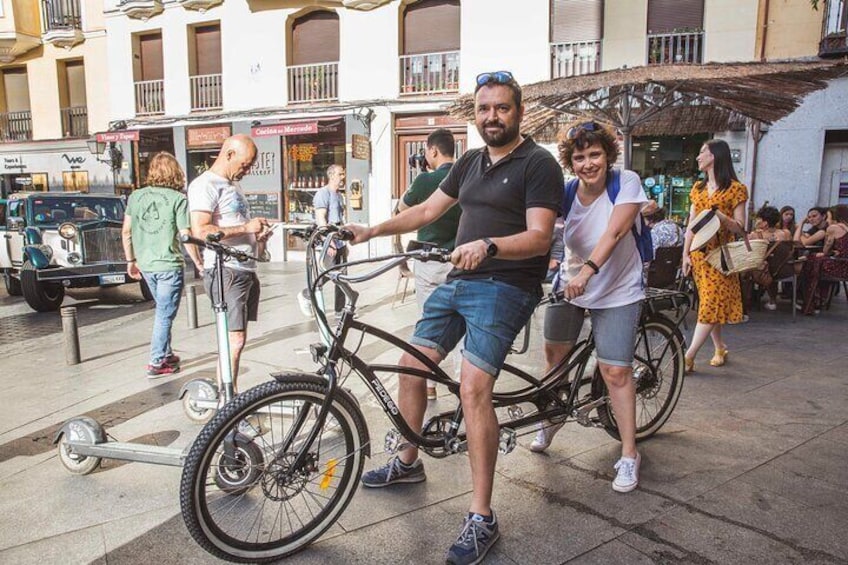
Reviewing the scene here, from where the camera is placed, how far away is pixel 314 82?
16.9 meters

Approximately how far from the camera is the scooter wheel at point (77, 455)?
334 centimetres

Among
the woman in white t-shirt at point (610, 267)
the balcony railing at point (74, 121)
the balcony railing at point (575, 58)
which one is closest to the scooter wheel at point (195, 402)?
the woman in white t-shirt at point (610, 267)

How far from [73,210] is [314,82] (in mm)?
8510

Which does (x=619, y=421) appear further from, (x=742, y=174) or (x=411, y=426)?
Answer: (x=742, y=174)

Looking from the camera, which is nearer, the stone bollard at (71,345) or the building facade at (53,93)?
the stone bollard at (71,345)

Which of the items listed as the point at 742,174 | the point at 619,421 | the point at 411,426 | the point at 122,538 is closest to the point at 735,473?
the point at 619,421

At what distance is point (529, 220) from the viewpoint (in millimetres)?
2594

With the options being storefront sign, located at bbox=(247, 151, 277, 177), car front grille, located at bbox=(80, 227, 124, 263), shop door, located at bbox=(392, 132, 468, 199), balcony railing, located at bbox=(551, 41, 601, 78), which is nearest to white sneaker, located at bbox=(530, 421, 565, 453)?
car front grille, located at bbox=(80, 227, 124, 263)

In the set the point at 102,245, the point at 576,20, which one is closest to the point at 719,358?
the point at 102,245

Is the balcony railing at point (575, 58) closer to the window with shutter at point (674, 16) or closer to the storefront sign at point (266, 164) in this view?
the window with shutter at point (674, 16)

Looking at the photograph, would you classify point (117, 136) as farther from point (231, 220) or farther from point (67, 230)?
point (231, 220)

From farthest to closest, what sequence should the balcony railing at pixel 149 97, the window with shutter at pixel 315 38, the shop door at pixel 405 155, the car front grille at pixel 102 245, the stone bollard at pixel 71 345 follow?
the balcony railing at pixel 149 97, the window with shutter at pixel 315 38, the shop door at pixel 405 155, the car front grille at pixel 102 245, the stone bollard at pixel 71 345

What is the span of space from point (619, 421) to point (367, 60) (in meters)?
14.7

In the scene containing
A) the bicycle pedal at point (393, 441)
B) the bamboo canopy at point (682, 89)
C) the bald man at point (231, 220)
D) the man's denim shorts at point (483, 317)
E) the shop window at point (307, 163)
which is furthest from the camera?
the shop window at point (307, 163)
